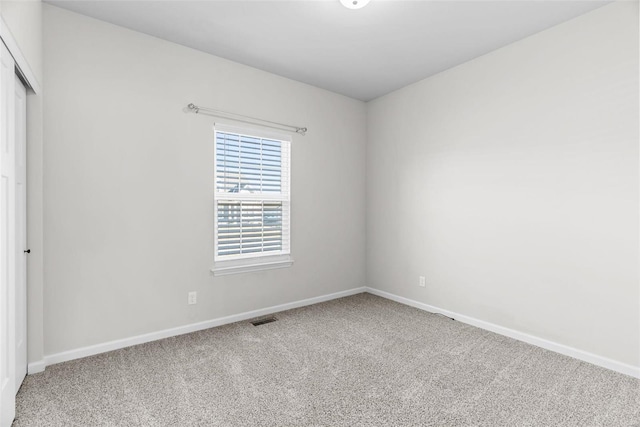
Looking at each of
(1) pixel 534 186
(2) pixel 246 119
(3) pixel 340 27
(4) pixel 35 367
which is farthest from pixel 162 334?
(1) pixel 534 186

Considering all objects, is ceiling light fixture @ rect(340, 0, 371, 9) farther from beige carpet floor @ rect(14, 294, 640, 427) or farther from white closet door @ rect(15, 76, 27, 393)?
beige carpet floor @ rect(14, 294, 640, 427)

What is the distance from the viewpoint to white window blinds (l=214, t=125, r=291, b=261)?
331cm

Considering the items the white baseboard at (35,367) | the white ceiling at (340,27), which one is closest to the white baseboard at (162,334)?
the white baseboard at (35,367)

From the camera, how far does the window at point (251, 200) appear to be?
331 centimetres

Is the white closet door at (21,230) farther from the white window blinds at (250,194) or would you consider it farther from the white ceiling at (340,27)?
the white window blinds at (250,194)

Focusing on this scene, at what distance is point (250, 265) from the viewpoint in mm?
3473

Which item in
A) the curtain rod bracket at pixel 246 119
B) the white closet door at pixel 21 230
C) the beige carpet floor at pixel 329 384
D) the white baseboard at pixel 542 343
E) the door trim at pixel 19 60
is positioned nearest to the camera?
the door trim at pixel 19 60

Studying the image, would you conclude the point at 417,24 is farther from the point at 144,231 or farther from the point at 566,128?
the point at 144,231

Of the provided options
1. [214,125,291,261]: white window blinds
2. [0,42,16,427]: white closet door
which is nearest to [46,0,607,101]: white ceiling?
[214,125,291,261]: white window blinds

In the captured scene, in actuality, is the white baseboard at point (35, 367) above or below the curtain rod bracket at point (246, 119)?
below

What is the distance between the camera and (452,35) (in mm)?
2846

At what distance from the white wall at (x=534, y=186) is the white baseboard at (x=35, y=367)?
11.3 ft

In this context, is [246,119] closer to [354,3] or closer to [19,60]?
[354,3]

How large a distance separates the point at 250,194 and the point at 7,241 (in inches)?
79.1
